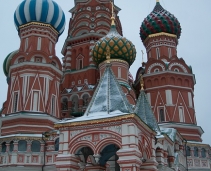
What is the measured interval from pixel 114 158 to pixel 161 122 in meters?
8.64

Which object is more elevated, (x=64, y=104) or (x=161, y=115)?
(x=64, y=104)

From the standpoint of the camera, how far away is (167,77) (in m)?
20.5

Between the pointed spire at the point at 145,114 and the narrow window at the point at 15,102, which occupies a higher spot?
the narrow window at the point at 15,102

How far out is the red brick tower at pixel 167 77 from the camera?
19.5 m

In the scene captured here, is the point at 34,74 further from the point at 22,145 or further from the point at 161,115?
the point at 161,115

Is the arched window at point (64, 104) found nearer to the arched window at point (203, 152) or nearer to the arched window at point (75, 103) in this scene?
the arched window at point (75, 103)

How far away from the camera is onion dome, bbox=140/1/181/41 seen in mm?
22125

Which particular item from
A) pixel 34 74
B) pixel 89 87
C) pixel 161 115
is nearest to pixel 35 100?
pixel 34 74

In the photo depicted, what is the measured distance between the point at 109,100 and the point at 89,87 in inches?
437

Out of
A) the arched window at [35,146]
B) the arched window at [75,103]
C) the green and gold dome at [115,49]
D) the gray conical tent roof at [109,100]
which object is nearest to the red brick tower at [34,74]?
the arched window at [35,146]

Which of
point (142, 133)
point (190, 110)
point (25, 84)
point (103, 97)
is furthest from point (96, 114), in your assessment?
point (190, 110)

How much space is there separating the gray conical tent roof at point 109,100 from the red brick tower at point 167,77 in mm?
9712

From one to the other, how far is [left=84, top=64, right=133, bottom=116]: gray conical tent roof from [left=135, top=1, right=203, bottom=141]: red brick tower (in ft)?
31.9

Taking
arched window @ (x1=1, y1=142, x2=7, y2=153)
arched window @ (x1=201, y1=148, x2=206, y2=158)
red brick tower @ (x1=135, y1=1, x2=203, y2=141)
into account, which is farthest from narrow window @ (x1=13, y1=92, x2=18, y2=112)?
arched window @ (x1=201, y1=148, x2=206, y2=158)
